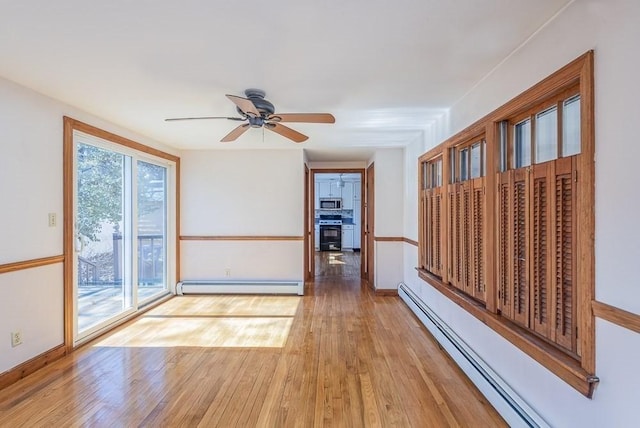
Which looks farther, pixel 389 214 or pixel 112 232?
pixel 389 214

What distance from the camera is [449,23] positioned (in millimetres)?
1675

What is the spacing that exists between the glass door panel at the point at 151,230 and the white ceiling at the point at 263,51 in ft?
4.73

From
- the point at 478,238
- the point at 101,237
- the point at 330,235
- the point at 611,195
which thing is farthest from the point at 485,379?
the point at 330,235

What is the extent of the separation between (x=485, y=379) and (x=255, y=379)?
1.63m

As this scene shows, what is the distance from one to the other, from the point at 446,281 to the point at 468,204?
34.2 inches

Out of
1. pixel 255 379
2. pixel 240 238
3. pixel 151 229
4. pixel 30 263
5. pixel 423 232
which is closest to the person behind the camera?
pixel 255 379

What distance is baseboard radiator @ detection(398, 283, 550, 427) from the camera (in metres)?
1.78

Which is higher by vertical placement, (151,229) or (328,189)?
(328,189)

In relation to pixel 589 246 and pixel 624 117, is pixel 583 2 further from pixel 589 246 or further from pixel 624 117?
pixel 589 246

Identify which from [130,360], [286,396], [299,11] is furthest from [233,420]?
[299,11]

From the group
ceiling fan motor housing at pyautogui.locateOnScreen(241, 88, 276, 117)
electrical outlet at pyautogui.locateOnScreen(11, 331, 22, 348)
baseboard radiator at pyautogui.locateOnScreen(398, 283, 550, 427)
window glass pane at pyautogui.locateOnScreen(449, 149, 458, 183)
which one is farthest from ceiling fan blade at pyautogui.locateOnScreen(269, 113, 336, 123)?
electrical outlet at pyautogui.locateOnScreen(11, 331, 22, 348)

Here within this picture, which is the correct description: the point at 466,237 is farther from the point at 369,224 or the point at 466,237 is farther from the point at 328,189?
the point at 328,189

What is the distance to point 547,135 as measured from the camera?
1.82 metres

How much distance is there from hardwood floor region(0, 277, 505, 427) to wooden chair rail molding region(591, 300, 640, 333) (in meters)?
1.06
